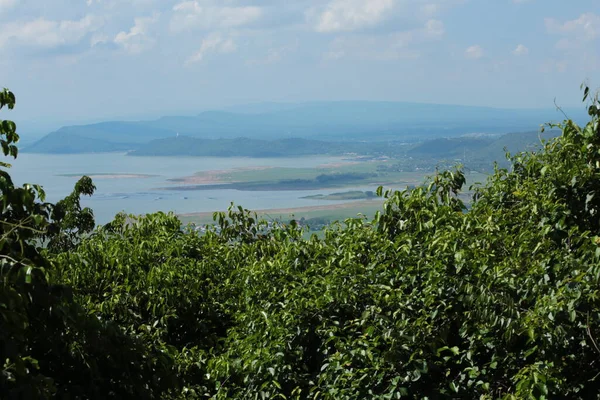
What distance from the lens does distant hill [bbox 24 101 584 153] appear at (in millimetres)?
105062

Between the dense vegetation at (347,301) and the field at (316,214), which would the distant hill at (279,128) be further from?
the dense vegetation at (347,301)

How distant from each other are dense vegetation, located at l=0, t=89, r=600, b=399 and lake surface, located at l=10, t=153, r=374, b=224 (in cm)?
2804

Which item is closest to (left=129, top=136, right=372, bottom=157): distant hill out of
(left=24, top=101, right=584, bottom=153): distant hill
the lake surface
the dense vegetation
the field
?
the lake surface

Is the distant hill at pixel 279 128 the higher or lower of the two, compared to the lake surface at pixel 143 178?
higher

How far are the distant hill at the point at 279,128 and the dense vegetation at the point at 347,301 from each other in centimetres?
7107

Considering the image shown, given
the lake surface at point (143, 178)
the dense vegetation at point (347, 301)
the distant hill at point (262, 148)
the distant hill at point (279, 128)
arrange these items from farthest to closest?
the distant hill at point (279, 128), the distant hill at point (262, 148), the lake surface at point (143, 178), the dense vegetation at point (347, 301)

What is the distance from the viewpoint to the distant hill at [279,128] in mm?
105062

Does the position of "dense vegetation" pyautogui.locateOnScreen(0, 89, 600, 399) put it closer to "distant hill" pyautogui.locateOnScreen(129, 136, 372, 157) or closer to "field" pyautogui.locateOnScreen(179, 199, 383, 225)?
"field" pyautogui.locateOnScreen(179, 199, 383, 225)

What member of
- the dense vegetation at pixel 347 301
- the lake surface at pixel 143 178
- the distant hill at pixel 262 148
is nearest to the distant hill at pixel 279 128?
the lake surface at pixel 143 178

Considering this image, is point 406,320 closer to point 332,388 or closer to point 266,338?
point 332,388

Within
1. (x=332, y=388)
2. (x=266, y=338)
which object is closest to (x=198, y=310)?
(x=266, y=338)

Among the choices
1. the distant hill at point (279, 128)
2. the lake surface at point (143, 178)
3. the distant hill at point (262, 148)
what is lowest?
the lake surface at point (143, 178)

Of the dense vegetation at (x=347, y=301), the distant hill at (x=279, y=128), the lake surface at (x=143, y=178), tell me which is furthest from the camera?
the distant hill at (x=279, y=128)

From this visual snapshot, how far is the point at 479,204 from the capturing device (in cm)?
670
